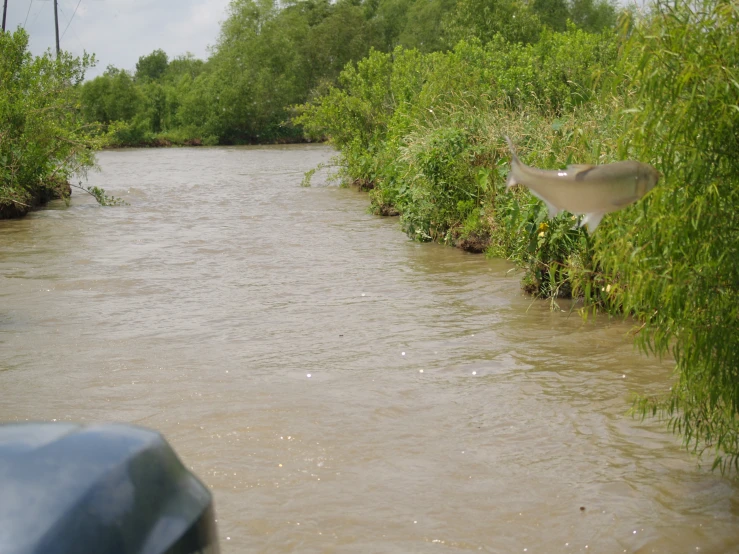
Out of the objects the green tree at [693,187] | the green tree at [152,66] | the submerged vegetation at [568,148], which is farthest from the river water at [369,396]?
the green tree at [152,66]

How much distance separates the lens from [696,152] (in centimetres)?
419

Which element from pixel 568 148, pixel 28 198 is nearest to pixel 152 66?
pixel 28 198

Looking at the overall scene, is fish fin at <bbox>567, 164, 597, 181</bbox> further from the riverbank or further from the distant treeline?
the distant treeline

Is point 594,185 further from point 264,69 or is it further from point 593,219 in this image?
point 264,69

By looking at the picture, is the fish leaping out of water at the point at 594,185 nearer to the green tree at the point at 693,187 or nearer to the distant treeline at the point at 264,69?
the green tree at the point at 693,187

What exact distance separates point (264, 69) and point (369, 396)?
222 ft

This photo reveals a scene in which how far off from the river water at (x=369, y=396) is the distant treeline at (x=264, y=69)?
5120cm

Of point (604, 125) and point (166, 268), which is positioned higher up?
point (604, 125)

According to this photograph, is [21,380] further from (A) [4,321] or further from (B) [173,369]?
(A) [4,321]

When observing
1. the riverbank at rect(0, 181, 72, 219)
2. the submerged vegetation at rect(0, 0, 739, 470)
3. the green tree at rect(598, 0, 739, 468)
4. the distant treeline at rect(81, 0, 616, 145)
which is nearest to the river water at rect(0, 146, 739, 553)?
the submerged vegetation at rect(0, 0, 739, 470)

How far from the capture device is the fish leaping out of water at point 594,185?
12.8 ft

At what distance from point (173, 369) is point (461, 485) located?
3235mm

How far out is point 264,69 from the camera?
2810 inches

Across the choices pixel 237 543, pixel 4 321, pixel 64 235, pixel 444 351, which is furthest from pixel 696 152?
pixel 64 235
